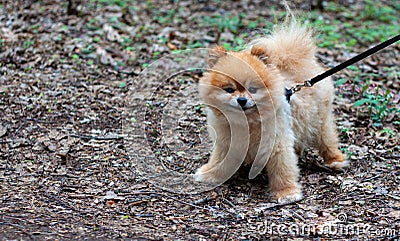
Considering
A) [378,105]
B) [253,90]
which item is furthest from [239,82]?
[378,105]

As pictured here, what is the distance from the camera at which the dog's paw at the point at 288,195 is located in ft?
13.3

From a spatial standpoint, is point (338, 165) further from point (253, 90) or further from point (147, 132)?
point (147, 132)

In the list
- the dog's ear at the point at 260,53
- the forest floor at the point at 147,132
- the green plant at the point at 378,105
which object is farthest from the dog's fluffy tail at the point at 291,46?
the green plant at the point at 378,105

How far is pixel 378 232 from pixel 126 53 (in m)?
4.65

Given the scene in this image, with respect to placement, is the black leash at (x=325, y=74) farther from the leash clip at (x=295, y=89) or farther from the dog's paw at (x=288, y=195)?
the dog's paw at (x=288, y=195)

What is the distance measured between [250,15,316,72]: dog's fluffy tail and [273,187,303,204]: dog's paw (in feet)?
3.44

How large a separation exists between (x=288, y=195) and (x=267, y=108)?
2.44 ft

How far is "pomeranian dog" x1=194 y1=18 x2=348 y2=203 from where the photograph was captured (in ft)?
12.9

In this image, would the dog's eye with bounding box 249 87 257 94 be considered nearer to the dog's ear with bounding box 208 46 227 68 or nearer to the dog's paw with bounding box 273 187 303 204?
the dog's ear with bounding box 208 46 227 68

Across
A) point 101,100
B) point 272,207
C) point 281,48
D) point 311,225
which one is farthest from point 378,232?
point 101,100

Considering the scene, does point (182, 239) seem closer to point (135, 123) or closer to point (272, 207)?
point (272, 207)

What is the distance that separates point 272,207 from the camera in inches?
158

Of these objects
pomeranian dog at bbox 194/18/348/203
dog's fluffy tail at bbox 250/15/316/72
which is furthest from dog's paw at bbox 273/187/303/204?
dog's fluffy tail at bbox 250/15/316/72

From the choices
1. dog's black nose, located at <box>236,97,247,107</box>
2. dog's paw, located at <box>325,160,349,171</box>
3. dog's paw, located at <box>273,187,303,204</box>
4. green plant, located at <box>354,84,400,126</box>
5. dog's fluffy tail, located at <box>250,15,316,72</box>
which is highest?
dog's fluffy tail, located at <box>250,15,316,72</box>
